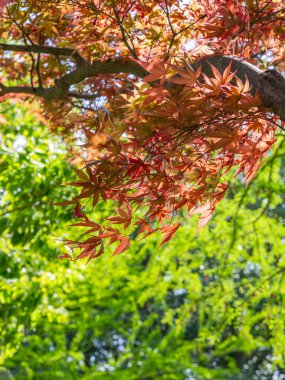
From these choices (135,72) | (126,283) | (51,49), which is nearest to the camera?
(135,72)

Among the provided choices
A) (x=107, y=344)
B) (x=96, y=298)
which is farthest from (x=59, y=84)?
(x=107, y=344)

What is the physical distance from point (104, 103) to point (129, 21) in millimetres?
990

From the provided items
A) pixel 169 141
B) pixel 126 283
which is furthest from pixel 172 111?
pixel 126 283

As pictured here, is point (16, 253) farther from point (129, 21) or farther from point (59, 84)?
point (129, 21)

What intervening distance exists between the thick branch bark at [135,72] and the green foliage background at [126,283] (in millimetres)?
1554

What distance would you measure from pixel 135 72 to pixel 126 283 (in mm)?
7010

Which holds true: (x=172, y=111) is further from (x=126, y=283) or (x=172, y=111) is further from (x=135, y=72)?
(x=126, y=283)

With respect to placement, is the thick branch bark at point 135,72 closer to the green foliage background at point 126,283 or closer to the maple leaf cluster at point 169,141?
the maple leaf cluster at point 169,141

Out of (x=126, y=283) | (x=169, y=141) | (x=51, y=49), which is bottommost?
(x=169, y=141)

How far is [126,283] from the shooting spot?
941cm

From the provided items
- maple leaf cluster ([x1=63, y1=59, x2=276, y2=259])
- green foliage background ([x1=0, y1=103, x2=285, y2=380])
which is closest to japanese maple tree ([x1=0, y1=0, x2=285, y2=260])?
maple leaf cluster ([x1=63, y1=59, x2=276, y2=259])

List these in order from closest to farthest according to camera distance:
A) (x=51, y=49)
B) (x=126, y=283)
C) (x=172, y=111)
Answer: (x=172, y=111) < (x=51, y=49) < (x=126, y=283)

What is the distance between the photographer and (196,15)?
8.50 feet

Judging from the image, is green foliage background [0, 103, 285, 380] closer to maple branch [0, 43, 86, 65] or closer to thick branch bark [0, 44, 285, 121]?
thick branch bark [0, 44, 285, 121]
